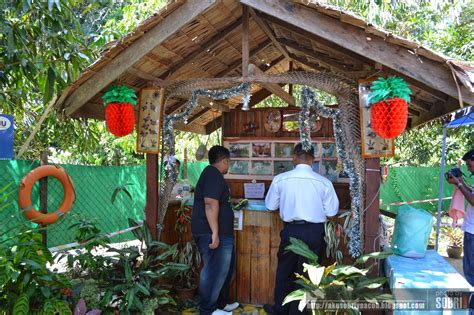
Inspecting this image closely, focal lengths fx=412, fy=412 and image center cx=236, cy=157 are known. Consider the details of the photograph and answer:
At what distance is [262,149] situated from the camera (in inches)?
233

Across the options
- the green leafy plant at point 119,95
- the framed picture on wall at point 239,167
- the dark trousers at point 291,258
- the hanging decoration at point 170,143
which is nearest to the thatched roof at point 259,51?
the green leafy plant at point 119,95

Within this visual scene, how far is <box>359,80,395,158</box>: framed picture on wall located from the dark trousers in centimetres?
88

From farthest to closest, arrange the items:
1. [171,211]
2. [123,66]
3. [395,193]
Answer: [395,193], [171,211], [123,66]

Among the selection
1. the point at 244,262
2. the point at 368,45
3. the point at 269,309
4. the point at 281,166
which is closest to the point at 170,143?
the point at 244,262

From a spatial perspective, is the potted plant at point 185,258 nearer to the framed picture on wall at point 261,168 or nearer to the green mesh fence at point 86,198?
the green mesh fence at point 86,198

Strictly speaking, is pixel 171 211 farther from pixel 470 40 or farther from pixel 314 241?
pixel 470 40

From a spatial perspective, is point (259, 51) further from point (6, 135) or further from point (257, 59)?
point (6, 135)

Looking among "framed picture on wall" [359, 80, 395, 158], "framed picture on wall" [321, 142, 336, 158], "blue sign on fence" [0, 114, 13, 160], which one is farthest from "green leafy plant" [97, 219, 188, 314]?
"framed picture on wall" [321, 142, 336, 158]

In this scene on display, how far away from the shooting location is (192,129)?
675 centimetres

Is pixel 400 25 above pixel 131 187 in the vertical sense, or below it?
A: above

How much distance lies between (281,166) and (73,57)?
9.99ft

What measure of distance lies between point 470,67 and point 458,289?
5.89ft

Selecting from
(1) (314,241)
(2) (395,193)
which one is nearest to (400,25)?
(2) (395,193)

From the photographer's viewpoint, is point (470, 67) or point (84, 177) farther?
point (84, 177)
